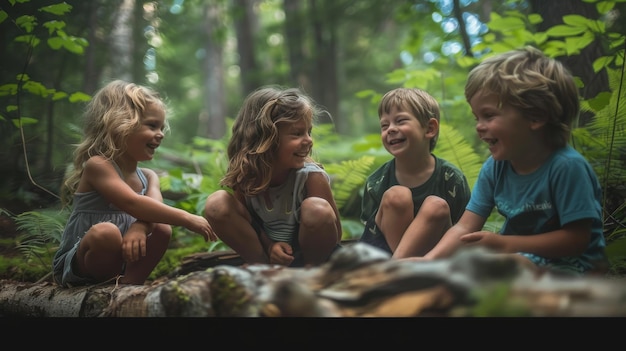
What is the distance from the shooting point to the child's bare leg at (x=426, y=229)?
1.74 m

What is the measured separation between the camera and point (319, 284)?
1430 mm

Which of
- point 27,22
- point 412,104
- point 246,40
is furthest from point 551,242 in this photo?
point 246,40

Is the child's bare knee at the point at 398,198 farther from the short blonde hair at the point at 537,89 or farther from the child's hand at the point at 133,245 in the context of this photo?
the child's hand at the point at 133,245

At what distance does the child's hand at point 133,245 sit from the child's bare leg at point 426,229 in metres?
0.96

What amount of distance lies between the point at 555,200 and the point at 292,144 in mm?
934

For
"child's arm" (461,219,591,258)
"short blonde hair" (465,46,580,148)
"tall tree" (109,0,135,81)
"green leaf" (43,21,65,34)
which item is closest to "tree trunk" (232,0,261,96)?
"tall tree" (109,0,135,81)

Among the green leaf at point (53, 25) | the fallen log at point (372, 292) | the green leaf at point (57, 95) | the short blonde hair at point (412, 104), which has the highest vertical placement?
the green leaf at point (53, 25)

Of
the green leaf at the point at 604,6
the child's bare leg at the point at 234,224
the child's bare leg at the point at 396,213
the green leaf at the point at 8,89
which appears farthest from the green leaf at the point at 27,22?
the green leaf at the point at 604,6

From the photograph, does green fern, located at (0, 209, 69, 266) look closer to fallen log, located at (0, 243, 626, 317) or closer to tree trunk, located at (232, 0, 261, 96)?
fallen log, located at (0, 243, 626, 317)

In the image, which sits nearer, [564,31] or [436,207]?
[436,207]

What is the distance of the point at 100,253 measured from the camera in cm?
193

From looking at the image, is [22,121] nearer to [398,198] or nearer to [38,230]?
[38,230]

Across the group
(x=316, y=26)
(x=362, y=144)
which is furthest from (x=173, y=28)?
(x=362, y=144)

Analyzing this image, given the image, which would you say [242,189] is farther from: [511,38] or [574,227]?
[511,38]
